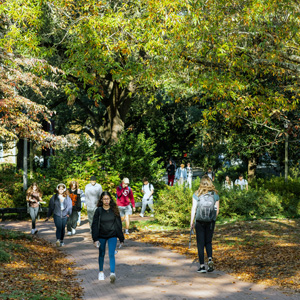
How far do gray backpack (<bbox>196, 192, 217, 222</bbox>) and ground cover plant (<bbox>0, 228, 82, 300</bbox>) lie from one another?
2.56 meters

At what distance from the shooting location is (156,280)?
8.44 m

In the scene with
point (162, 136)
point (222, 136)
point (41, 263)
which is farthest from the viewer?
point (162, 136)

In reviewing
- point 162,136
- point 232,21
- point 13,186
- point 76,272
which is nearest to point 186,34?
point 232,21

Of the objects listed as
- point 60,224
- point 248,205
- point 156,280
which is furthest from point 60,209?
point 248,205

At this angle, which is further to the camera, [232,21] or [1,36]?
[1,36]

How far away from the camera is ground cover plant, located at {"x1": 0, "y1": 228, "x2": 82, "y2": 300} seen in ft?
23.0

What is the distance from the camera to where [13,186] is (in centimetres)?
1988

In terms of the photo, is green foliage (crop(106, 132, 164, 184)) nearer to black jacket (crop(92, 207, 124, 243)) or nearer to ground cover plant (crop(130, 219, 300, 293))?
ground cover plant (crop(130, 219, 300, 293))

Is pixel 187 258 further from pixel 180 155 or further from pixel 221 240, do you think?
pixel 180 155

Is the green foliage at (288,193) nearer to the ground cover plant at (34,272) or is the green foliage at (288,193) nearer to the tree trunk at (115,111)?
the tree trunk at (115,111)

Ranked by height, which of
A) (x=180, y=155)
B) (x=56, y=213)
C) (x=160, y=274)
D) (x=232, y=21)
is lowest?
(x=160, y=274)

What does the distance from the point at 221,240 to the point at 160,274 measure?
4131 mm

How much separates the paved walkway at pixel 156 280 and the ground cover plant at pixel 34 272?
11.2 inches

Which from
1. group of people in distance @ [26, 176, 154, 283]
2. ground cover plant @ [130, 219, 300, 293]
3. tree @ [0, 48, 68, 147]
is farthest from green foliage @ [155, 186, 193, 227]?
tree @ [0, 48, 68, 147]
